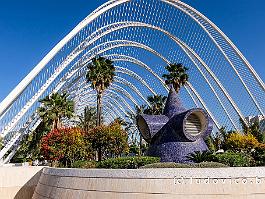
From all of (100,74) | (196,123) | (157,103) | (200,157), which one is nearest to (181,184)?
(200,157)

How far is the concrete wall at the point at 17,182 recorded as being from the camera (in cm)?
3001

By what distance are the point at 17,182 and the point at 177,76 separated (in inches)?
1367

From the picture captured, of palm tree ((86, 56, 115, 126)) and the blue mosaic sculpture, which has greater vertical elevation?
palm tree ((86, 56, 115, 126))

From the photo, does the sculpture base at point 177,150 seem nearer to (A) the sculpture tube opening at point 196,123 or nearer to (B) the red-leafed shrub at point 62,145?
(A) the sculpture tube opening at point 196,123

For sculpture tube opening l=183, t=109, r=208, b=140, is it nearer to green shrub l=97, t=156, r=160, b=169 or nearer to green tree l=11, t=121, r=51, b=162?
green shrub l=97, t=156, r=160, b=169

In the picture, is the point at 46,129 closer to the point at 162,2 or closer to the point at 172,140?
the point at 162,2

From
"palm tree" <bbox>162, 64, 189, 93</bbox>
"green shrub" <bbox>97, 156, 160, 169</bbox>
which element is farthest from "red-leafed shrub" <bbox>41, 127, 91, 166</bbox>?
"palm tree" <bbox>162, 64, 189, 93</bbox>

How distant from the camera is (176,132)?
1220 inches

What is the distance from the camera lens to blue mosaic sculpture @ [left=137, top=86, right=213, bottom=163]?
98.8ft

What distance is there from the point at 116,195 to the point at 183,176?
3647mm

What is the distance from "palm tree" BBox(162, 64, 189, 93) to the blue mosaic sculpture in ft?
77.5

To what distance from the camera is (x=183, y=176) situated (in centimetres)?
1703

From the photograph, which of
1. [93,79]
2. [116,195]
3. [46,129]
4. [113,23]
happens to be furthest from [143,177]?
[46,129]

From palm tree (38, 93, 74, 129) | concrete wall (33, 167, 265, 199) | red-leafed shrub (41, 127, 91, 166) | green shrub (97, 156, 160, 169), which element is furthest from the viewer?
palm tree (38, 93, 74, 129)
